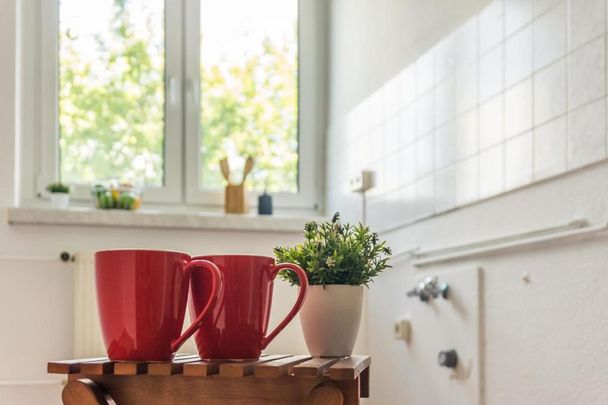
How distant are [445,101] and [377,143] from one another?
61 cm

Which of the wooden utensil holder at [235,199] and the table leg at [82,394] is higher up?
the wooden utensil holder at [235,199]

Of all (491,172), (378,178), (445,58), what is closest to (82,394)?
(491,172)

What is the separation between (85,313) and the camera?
10.8 ft

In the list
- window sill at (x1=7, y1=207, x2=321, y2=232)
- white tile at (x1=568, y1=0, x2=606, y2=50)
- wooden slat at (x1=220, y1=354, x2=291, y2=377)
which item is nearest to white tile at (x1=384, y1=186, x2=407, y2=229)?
window sill at (x1=7, y1=207, x2=321, y2=232)

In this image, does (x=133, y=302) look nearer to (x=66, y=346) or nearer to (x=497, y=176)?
(x=497, y=176)

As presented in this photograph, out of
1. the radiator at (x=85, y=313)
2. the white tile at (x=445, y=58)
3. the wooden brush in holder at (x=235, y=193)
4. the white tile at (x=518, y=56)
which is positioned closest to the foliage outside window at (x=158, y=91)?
the wooden brush in holder at (x=235, y=193)

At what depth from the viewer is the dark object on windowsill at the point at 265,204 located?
3.65m

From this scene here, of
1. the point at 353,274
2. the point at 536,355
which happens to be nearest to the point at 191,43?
the point at 536,355

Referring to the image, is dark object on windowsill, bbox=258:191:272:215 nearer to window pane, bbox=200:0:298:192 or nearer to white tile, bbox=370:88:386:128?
window pane, bbox=200:0:298:192

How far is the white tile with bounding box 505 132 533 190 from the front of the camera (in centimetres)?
207

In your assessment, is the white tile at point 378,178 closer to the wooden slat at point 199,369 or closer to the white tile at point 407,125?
the white tile at point 407,125

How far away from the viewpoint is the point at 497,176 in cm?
223

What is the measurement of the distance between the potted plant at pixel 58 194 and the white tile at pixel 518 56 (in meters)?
1.96

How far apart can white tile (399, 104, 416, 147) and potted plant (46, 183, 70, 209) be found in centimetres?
141
